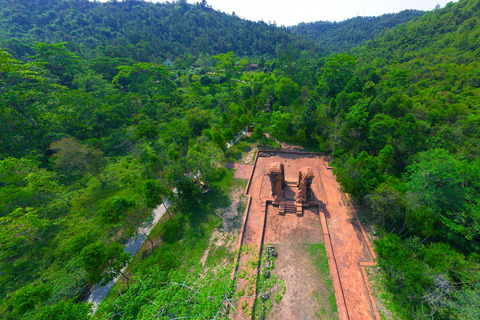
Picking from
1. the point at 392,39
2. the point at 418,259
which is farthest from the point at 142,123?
the point at 392,39

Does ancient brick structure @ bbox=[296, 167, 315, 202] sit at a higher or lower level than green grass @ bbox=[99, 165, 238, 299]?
higher

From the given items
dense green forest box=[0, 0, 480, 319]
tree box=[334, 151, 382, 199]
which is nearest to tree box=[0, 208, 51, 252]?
dense green forest box=[0, 0, 480, 319]

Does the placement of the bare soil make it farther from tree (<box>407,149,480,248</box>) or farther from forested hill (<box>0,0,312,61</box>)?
forested hill (<box>0,0,312,61</box>)

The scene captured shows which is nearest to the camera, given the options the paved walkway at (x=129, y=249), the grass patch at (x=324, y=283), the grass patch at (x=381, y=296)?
the grass patch at (x=381, y=296)

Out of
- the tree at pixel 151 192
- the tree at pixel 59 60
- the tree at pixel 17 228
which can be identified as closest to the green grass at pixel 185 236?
the tree at pixel 151 192

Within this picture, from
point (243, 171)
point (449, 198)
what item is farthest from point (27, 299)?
point (449, 198)

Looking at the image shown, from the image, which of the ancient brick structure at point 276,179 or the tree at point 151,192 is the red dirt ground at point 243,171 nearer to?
the ancient brick structure at point 276,179

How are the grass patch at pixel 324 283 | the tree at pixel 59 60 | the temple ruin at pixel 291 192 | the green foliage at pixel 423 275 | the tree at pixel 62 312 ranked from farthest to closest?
1. the tree at pixel 59 60
2. the temple ruin at pixel 291 192
3. the grass patch at pixel 324 283
4. the green foliage at pixel 423 275
5. the tree at pixel 62 312
